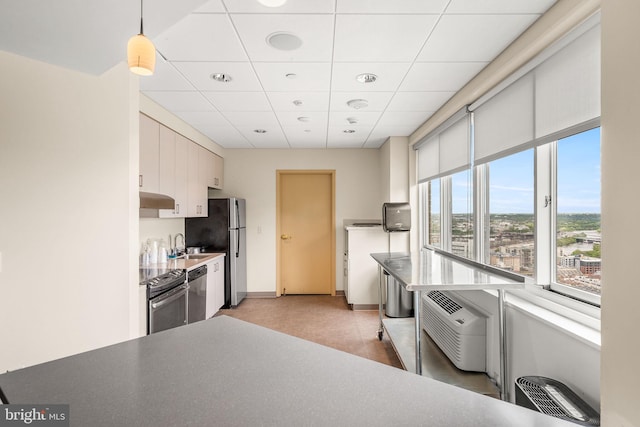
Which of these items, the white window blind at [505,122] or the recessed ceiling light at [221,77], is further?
the recessed ceiling light at [221,77]

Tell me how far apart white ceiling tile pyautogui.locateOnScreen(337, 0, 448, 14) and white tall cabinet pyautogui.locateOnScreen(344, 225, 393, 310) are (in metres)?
3.03

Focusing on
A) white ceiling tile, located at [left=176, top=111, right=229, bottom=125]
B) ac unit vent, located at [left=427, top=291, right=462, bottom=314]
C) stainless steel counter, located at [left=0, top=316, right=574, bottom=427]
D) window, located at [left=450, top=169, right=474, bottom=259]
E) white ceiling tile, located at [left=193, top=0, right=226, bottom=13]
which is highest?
white ceiling tile, located at [left=193, top=0, right=226, bottom=13]

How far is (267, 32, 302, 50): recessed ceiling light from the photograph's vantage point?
1.85m

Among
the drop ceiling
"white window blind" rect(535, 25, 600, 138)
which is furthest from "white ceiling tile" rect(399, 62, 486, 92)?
"white window blind" rect(535, 25, 600, 138)

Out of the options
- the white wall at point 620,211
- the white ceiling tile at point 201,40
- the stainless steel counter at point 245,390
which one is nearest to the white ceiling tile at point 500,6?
the white wall at point 620,211

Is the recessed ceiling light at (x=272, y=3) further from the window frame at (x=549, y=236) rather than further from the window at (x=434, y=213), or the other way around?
the window at (x=434, y=213)

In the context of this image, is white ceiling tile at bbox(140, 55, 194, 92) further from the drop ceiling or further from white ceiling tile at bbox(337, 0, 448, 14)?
white ceiling tile at bbox(337, 0, 448, 14)

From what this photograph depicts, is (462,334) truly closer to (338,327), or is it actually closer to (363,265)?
(338,327)

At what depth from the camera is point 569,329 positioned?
60.1 inches

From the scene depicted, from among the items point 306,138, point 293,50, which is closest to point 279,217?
point 306,138

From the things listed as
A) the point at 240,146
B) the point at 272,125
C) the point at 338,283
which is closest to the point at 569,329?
the point at 272,125

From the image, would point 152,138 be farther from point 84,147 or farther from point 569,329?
point 569,329

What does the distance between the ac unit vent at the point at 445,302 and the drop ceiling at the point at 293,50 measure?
1897mm

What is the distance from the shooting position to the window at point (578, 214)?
1597 mm
